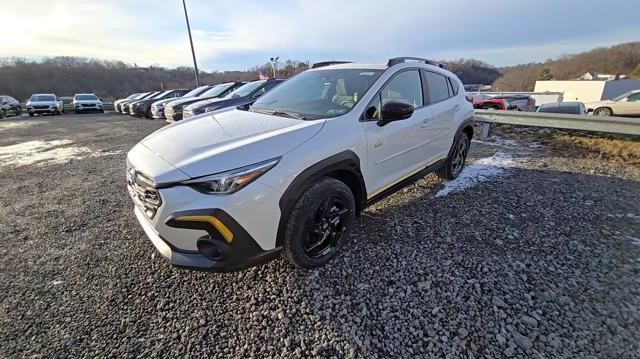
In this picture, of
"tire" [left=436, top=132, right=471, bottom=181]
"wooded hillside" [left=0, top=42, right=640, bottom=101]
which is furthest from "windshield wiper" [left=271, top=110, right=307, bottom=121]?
"wooded hillside" [left=0, top=42, right=640, bottom=101]

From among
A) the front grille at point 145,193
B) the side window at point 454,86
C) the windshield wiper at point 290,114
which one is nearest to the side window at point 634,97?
the side window at point 454,86

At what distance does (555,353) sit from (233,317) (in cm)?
Answer: 202

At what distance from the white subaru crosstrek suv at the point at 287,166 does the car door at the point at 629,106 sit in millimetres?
18218

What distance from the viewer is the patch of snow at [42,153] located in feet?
21.8

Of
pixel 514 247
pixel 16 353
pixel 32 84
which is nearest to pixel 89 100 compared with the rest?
pixel 16 353

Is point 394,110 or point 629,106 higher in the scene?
point 394,110

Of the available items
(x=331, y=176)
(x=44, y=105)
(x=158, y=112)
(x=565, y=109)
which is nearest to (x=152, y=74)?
(x=44, y=105)

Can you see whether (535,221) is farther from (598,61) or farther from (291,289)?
(598,61)

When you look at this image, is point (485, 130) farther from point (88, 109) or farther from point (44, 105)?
point (88, 109)

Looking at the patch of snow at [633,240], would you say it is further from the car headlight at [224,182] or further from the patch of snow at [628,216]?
→ the car headlight at [224,182]

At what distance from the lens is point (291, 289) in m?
2.31

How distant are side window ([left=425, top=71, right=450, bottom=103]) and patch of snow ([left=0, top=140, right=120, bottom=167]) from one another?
23.9 feet

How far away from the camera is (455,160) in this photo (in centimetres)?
449

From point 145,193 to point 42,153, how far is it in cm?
803
